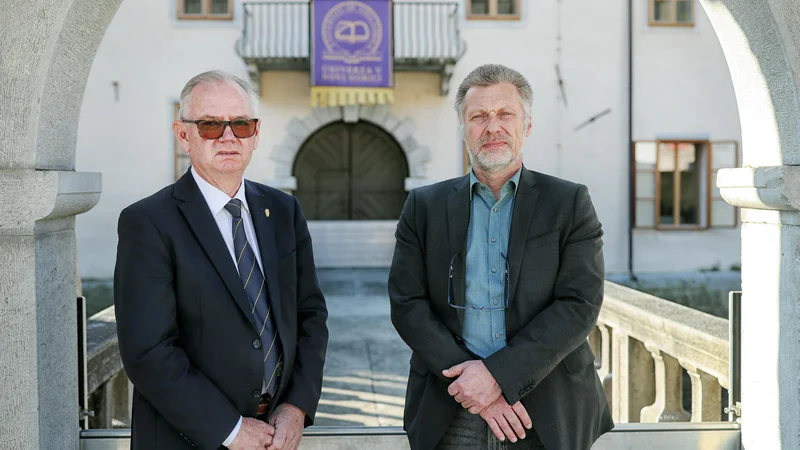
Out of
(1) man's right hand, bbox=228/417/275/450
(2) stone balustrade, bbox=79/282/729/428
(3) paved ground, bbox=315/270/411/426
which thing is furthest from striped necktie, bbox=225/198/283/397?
(3) paved ground, bbox=315/270/411/426

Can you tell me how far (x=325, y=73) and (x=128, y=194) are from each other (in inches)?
148

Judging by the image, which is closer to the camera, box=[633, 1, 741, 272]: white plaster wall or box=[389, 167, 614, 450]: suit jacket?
box=[389, 167, 614, 450]: suit jacket

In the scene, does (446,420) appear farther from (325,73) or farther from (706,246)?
(706,246)

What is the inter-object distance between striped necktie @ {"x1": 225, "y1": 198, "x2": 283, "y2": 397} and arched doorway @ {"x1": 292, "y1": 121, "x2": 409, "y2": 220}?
11035mm

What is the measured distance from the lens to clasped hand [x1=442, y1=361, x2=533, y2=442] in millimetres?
1934

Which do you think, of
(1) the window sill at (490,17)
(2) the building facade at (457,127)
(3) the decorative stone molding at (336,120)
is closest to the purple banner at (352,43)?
(2) the building facade at (457,127)

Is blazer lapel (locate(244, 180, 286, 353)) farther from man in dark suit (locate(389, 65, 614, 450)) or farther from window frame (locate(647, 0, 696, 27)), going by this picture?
window frame (locate(647, 0, 696, 27))

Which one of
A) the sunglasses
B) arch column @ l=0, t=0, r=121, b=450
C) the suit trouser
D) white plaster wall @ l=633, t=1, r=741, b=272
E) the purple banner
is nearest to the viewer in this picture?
the sunglasses

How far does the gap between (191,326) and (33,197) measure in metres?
0.63

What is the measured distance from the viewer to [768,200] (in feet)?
7.68

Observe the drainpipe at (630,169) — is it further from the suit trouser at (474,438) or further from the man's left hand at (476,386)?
the man's left hand at (476,386)

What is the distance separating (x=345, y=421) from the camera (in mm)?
4738

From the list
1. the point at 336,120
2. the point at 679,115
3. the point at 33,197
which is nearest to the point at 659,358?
the point at 33,197

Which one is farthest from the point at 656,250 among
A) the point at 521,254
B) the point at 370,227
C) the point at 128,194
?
the point at 521,254
